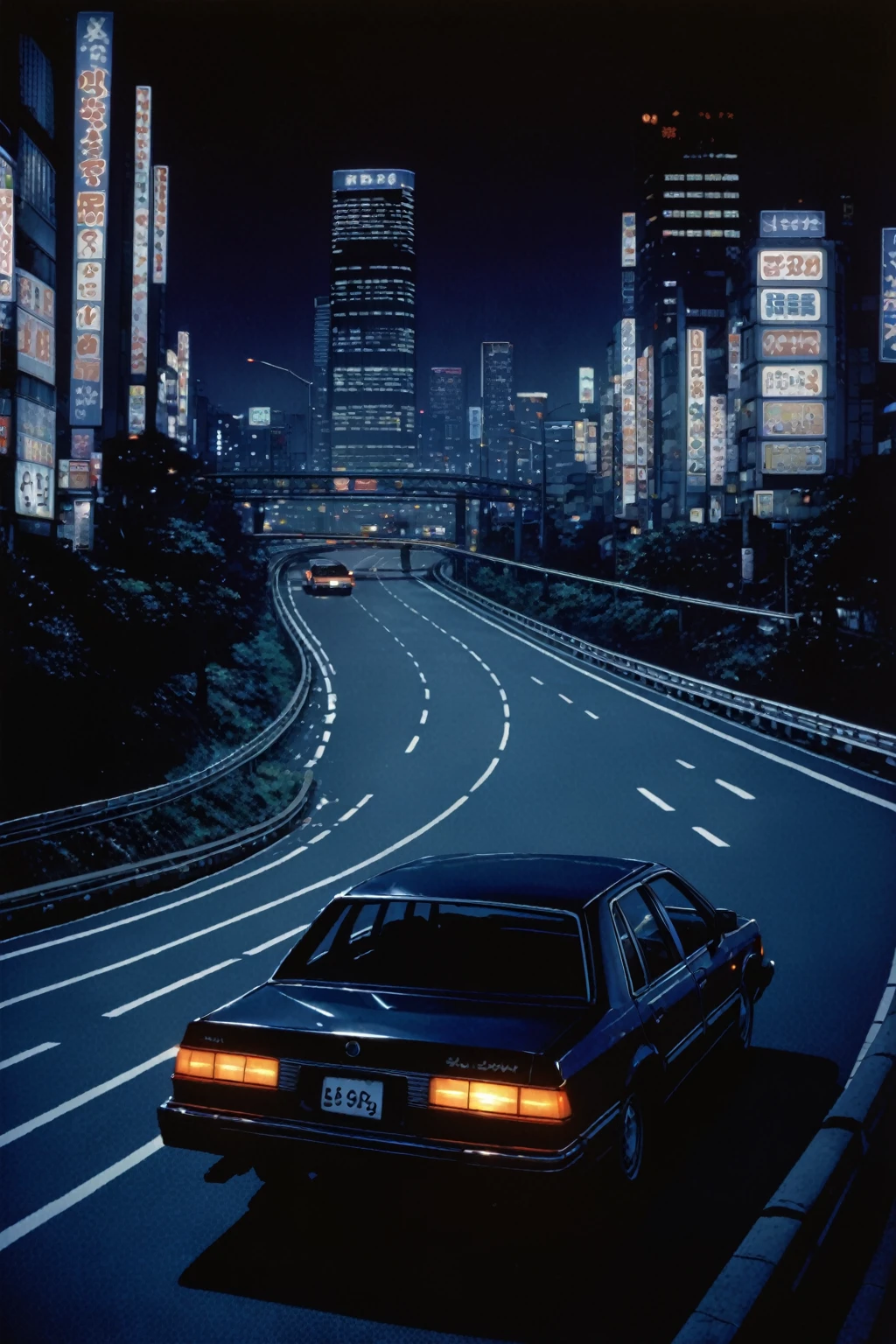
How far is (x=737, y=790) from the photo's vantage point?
24109 millimetres

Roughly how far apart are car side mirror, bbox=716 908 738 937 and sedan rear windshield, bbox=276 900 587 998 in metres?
1.34

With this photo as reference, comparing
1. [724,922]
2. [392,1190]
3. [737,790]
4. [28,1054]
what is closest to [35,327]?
[737,790]

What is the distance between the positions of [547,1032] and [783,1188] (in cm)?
115

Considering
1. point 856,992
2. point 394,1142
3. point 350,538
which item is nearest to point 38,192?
point 856,992

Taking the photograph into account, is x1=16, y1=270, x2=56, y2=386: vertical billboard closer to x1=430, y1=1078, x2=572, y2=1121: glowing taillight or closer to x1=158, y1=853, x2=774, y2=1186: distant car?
x1=158, y1=853, x2=774, y2=1186: distant car

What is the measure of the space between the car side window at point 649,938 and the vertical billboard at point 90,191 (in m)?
33.8

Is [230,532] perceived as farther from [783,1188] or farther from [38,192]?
[783,1188]

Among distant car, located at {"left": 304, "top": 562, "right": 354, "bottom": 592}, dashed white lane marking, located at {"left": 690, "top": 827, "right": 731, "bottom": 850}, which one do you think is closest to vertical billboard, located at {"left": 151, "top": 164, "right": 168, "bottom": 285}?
distant car, located at {"left": 304, "top": 562, "right": 354, "bottom": 592}

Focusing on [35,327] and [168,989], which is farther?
[35,327]

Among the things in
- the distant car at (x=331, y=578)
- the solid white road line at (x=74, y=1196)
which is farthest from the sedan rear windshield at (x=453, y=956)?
the distant car at (x=331, y=578)

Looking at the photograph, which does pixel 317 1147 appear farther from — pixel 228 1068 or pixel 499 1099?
pixel 499 1099

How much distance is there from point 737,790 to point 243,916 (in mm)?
12384

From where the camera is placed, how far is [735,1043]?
736cm

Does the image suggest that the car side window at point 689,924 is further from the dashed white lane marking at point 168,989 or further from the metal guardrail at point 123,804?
the metal guardrail at point 123,804
